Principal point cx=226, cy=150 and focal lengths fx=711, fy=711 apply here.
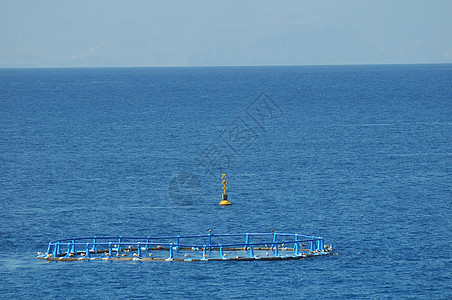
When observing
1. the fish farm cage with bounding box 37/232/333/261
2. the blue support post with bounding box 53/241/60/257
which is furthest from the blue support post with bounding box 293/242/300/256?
the blue support post with bounding box 53/241/60/257

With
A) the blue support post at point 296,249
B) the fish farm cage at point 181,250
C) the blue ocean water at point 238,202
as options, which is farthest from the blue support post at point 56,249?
the blue support post at point 296,249

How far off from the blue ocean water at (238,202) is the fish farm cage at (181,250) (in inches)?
49.0

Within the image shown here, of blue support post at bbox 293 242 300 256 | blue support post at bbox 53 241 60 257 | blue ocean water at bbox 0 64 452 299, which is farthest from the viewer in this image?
blue support post at bbox 293 242 300 256

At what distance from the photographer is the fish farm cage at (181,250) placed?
212 feet

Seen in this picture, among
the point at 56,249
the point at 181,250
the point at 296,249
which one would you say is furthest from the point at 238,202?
the point at 56,249

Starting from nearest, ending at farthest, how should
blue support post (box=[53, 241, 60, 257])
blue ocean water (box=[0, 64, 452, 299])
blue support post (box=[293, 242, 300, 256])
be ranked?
blue ocean water (box=[0, 64, 452, 299]) < blue support post (box=[53, 241, 60, 257]) < blue support post (box=[293, 242, 300, 256])

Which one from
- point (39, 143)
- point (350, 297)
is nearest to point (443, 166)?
point (350, 297)

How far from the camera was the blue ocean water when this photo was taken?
5997cm

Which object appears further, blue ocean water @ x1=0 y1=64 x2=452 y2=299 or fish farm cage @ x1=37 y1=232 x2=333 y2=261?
fish farm cage @ x1=37 y1=232 x2=333 y2=261

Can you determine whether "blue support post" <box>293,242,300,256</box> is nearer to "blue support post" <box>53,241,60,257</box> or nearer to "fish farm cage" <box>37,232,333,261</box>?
"fish farm cage" <box>37,232,333,261</box>

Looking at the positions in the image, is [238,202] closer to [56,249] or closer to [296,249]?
[296,249]

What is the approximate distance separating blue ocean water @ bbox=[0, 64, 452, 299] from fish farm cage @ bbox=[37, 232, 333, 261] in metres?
1.24

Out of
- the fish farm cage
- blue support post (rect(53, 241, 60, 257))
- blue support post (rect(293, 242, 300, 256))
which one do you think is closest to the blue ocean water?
the fish farm cage

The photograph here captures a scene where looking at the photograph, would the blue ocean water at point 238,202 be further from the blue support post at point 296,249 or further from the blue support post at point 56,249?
the blue support post at point 56,249
